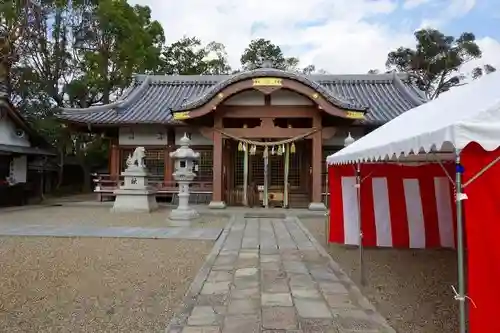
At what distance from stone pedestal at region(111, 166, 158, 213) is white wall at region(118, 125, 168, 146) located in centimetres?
304

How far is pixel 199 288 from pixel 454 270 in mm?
3556

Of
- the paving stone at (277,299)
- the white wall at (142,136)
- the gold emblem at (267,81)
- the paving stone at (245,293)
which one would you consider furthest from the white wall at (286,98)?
the paving stone at (277,299)

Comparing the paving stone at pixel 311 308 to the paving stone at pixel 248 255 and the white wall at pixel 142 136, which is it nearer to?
the paving stone at pixel 248 255

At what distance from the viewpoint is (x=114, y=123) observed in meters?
15.3

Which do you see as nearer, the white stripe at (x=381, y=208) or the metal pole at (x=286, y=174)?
the white stripe at (x=381, y=208)

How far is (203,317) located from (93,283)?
75.1 inches

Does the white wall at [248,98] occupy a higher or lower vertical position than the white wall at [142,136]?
higher

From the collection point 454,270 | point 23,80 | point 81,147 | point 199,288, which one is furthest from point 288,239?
point 81,147

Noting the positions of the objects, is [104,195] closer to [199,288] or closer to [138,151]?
[138,151]

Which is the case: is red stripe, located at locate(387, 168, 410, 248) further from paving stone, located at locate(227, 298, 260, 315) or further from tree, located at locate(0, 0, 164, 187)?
tree, located at locate(0, 0, 164, 187)

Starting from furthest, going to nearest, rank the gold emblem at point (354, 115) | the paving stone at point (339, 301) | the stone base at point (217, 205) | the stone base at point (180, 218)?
the stone base at point (217, 205) < the gold emblem at point (354, 115) < the stone base at point (180, 218) < the paving stone at point (339, 301)

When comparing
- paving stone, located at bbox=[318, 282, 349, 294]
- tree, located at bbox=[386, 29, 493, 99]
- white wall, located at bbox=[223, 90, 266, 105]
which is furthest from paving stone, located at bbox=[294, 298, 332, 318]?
tree, located at bbox=[386, 29, 493, 99]

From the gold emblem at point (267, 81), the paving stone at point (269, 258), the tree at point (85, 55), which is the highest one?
the tree at point (85, 55)

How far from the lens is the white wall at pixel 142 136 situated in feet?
52.3
